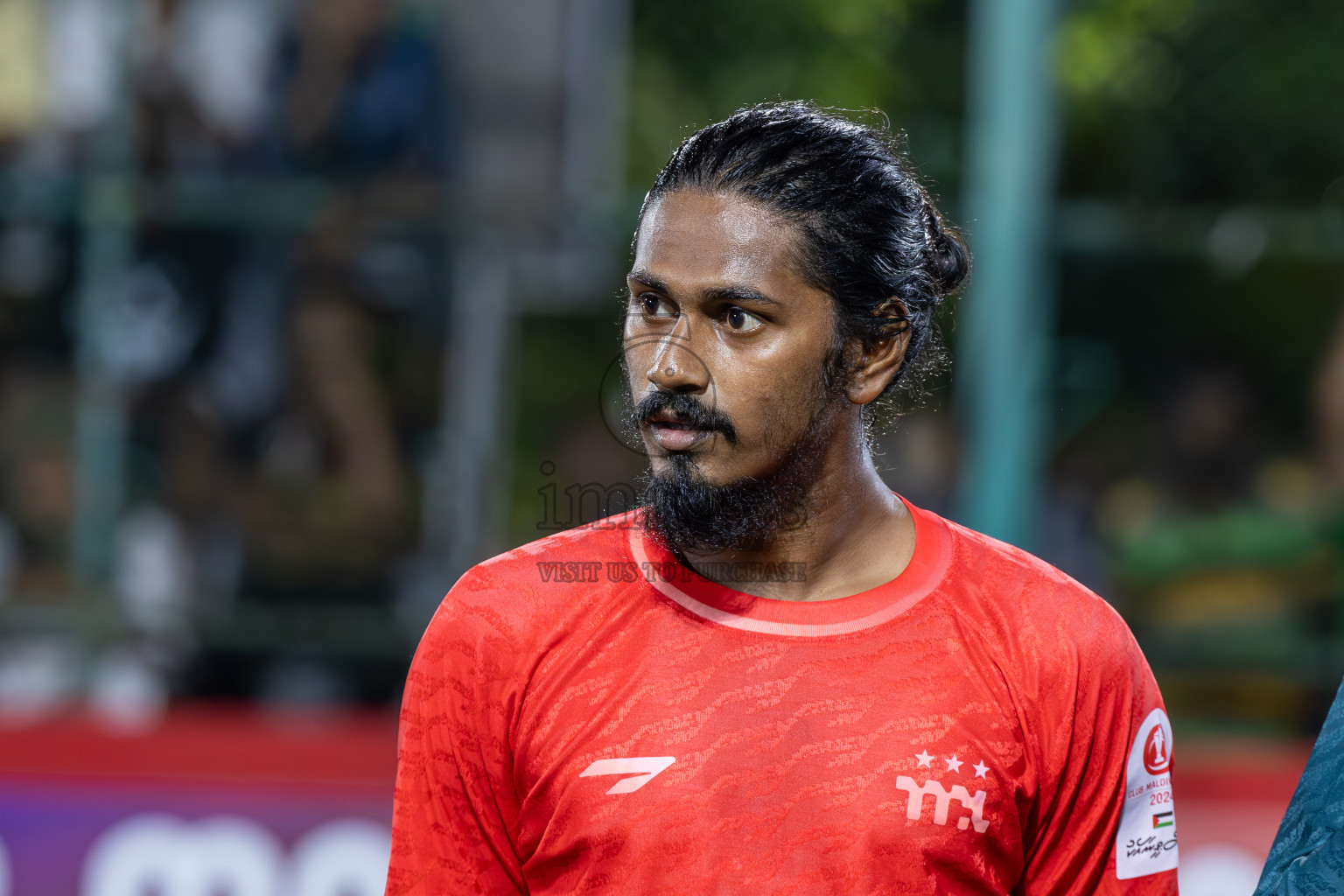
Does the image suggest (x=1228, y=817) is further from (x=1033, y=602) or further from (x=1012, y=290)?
(x=1033, y=602)

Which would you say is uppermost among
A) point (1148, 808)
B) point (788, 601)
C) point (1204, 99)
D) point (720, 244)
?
point (1204, 99)

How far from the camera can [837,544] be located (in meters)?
2.30

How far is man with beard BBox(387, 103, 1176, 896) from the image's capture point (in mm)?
2061

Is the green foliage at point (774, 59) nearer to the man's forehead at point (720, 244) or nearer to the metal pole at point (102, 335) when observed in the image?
the metal pole at point (102, 335)

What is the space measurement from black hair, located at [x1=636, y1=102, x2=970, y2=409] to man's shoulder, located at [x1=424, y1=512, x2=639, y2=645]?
466 mm

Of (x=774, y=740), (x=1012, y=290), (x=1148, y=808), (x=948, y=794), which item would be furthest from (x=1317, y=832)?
(x=1012, y=290)

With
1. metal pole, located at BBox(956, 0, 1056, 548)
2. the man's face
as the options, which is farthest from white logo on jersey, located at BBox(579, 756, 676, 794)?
metal pole, located at BBox(956, 0, 1056, 548)

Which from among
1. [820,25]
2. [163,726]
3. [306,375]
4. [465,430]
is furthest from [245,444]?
[820,25]

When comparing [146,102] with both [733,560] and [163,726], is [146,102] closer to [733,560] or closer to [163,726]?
[163,726]

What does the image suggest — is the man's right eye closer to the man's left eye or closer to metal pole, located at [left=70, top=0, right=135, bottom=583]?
the man's left eye

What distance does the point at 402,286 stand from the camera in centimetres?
558

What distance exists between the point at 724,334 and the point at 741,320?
0.03 metres

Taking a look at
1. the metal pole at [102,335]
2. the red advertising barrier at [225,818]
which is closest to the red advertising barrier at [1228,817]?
the red advertising barrier at [225,818]

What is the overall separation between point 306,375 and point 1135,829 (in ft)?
13.4
